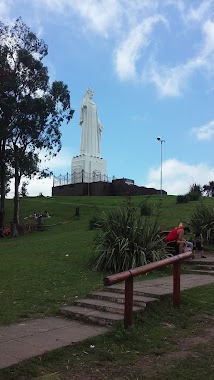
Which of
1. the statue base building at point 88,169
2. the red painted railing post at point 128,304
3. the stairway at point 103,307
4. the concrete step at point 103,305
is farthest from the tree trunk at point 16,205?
the statue base building at point 88,169

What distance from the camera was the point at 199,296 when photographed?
788 centimetres

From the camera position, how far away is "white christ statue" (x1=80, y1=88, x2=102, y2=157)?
5503 cm

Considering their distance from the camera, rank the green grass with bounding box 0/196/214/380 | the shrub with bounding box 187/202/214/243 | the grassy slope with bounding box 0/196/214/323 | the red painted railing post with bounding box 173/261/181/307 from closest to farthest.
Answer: the green grass with bounding box 0/196/214/380 < the red painted railing post with bounding box 173/261/181/307 < the grassy slope with bounding box 0/196/214/323 < the shrub with bounding box 187/202/214/243

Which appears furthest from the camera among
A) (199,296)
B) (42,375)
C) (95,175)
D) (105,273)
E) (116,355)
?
(95,175)

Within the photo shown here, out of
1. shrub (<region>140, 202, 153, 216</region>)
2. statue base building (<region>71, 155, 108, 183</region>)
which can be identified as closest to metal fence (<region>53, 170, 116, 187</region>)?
statue base building (<region>71, 155, 108, 183</region>)

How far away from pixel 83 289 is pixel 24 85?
870 inches

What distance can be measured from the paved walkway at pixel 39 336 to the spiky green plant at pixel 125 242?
3.40 m

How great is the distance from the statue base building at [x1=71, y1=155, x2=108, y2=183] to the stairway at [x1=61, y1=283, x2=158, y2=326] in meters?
44.2

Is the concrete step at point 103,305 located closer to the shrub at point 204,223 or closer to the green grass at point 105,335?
the green grass at point 105,335

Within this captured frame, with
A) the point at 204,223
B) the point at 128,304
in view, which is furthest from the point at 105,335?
the point at 204,223

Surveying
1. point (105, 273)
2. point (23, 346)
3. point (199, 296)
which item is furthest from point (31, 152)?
point (23, 346)

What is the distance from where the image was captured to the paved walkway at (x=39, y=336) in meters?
4.97

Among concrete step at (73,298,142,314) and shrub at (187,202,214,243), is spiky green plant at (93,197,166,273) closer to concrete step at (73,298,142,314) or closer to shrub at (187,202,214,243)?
concrete step at (73,298,142,314)

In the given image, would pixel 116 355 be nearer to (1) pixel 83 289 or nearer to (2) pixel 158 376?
(2) pixel 158 376
